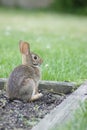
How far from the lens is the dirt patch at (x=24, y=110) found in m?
4.50

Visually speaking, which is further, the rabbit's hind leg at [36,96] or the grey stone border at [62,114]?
the rabbit's hind leg at [36,96]

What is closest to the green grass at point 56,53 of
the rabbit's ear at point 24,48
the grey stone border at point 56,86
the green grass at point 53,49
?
the green grass at point 53,49

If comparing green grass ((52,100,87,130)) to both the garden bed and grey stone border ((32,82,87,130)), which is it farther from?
the garden bed

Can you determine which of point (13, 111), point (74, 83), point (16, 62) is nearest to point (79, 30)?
point (16, 62)

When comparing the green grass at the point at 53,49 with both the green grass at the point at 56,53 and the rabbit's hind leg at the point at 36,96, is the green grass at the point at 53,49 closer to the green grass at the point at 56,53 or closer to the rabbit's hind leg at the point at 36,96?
the green grass at the point at 56,53

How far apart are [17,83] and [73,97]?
21.9 inches

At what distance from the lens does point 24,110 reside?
496cm

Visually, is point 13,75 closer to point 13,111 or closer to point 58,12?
point 13,111

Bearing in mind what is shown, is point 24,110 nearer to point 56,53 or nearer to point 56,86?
point 56,86

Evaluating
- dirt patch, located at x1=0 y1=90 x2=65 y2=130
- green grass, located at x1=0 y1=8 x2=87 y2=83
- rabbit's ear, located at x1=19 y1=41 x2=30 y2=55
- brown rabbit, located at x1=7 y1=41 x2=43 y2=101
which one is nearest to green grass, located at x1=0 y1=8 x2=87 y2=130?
green grass, located at x1=0 y1=8 x2=87 y2=83

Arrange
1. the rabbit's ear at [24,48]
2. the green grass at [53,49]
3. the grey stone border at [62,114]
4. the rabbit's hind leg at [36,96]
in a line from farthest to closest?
1. the green grass at [53,49]
2. the rabbit's ear at [24,48]
3. the rabbit's hind leg at [36,96]
4. the grey stone border at [62,114]

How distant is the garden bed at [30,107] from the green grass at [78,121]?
36 centimetres

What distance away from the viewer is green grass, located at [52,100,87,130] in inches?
163

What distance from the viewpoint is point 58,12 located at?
21844 mm
